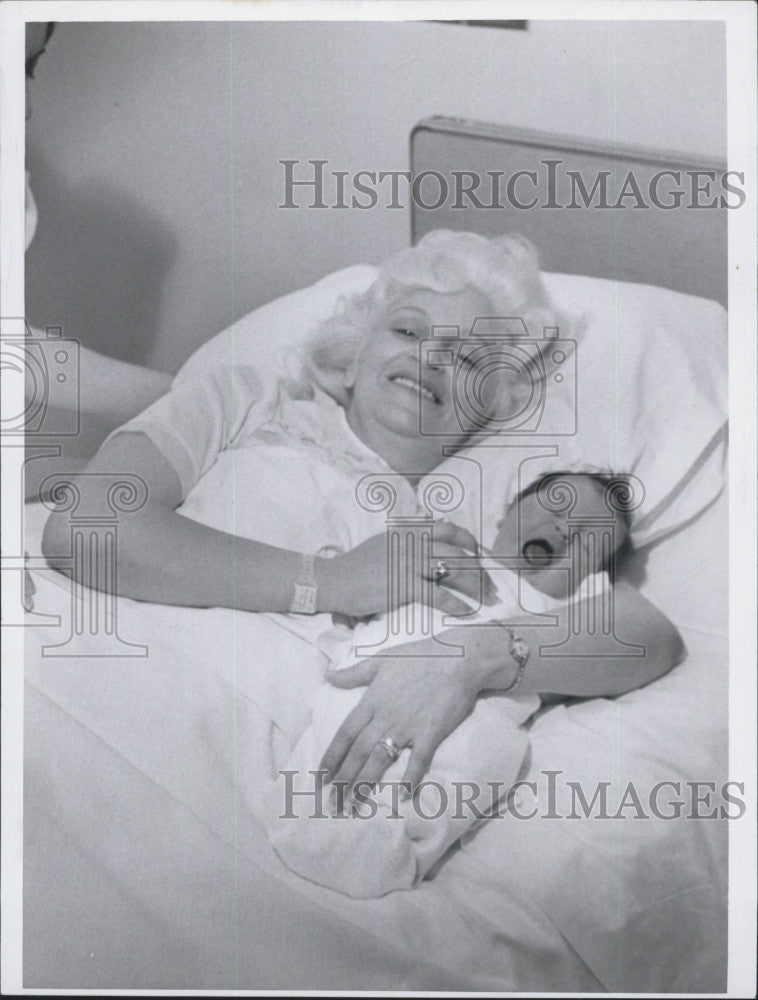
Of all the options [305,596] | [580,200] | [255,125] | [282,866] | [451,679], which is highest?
[255,125]

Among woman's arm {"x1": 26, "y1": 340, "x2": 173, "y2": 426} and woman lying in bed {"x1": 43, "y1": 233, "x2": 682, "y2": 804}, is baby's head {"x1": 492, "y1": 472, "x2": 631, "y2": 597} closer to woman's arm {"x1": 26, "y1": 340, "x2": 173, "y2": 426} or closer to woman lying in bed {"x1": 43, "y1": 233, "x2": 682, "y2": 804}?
woman lying in bed {"x1": 43, "y1": 233, "x2": 682, "y2": 804}

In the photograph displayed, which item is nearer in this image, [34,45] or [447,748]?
[447,748]

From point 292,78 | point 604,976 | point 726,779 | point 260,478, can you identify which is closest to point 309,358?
point 260,478

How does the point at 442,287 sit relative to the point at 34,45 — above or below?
below

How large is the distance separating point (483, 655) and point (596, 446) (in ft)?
1.02

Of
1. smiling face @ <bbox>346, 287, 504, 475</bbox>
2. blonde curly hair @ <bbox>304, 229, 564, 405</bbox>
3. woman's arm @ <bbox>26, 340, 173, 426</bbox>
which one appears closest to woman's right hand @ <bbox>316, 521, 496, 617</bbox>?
smiling face @ <bbox>346, 287, 504, 475</bbox>

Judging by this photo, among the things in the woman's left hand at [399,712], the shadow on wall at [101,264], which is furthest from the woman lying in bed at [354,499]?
the shadow on wall at [101,264]

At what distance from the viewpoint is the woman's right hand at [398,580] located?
1.38 metres

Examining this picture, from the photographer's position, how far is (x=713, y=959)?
1416 millimetres

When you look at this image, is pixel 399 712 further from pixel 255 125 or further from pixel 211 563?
pixel 255 125

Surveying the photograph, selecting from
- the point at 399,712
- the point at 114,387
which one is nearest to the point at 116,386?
the point at 114,387

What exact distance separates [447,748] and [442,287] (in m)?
0.60

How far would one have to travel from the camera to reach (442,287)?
4.68 ft

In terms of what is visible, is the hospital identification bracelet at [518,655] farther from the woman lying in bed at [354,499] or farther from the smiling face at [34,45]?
the smiling face at [34,45]
